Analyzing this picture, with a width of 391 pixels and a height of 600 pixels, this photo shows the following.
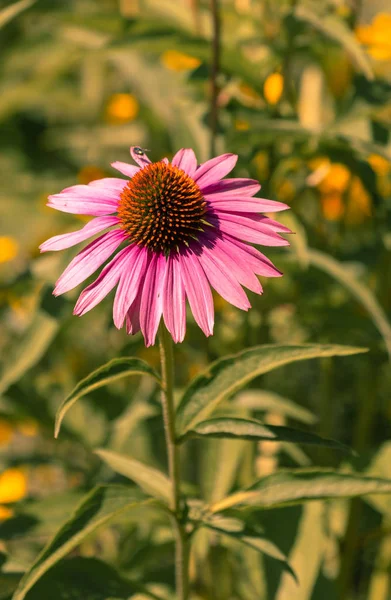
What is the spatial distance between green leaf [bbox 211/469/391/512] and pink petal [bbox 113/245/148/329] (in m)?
0.26

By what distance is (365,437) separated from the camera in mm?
1377

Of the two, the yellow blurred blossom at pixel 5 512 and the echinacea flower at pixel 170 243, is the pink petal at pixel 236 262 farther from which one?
the yellow blurred blossom at pixel 5 512

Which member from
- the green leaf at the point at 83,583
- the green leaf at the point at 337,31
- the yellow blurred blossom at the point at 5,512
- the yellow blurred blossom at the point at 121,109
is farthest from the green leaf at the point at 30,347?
the yellow blurred blossom at the point at 121,109

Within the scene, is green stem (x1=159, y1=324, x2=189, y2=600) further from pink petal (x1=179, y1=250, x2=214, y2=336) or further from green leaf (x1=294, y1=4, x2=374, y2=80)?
green leaf (x1=294, y1=4, x2=374, y2=80)

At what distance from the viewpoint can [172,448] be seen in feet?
Answer: 2.47

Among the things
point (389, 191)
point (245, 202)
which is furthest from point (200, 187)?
point (389, 191)

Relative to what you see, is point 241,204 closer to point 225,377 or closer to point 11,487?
point 225,377

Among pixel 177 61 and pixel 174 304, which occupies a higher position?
pixel 177 61

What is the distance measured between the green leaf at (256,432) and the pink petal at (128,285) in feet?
0.46

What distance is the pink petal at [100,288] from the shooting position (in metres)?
0.68

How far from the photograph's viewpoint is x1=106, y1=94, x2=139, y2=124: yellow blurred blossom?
6.66 ft

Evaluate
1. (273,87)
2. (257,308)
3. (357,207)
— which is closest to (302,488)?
(257,308)

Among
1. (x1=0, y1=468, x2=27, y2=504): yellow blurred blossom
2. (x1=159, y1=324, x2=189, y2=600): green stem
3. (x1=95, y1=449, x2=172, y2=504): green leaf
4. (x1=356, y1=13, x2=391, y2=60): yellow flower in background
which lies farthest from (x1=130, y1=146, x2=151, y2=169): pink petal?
(x1=356, y1=13, x2=391, y2=60): yellow flower in background

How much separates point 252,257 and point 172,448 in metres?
0.21
